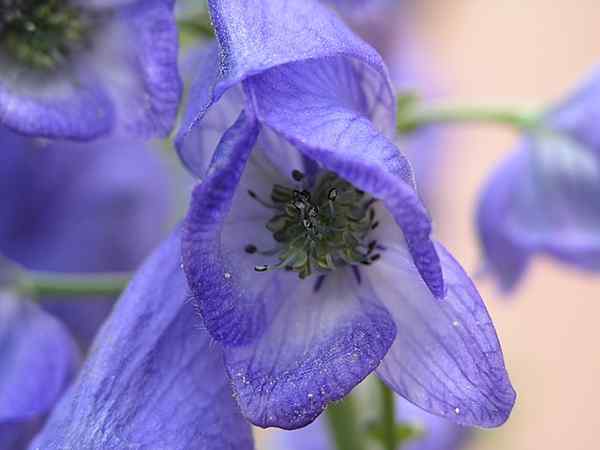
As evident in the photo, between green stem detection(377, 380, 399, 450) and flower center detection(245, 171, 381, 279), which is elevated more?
flower center detection(245, 171, 381, 279)

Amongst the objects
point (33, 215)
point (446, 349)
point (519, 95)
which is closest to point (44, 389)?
point (446, 349)

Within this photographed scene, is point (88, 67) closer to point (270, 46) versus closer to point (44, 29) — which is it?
point (44, 29)

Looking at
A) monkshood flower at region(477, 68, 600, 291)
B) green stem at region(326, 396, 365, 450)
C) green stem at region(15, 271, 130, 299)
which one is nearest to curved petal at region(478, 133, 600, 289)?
monkshood flower at region(477, 68, 600, 291)

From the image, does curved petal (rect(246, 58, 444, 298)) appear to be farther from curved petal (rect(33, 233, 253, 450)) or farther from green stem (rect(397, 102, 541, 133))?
green stem (rect(397, 102, 541, 133))

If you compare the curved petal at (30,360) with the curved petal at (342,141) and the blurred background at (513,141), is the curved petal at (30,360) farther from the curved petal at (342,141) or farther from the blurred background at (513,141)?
the blurred background at (513,141)

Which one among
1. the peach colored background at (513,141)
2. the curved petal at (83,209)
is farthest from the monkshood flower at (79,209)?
the peach colored background at (513,141)

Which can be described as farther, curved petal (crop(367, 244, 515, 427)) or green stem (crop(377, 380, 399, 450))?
green stem (crop(377, 380, 399, 450))

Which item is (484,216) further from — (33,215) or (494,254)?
(33,215)

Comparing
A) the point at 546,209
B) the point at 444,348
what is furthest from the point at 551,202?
the point at 444,348
